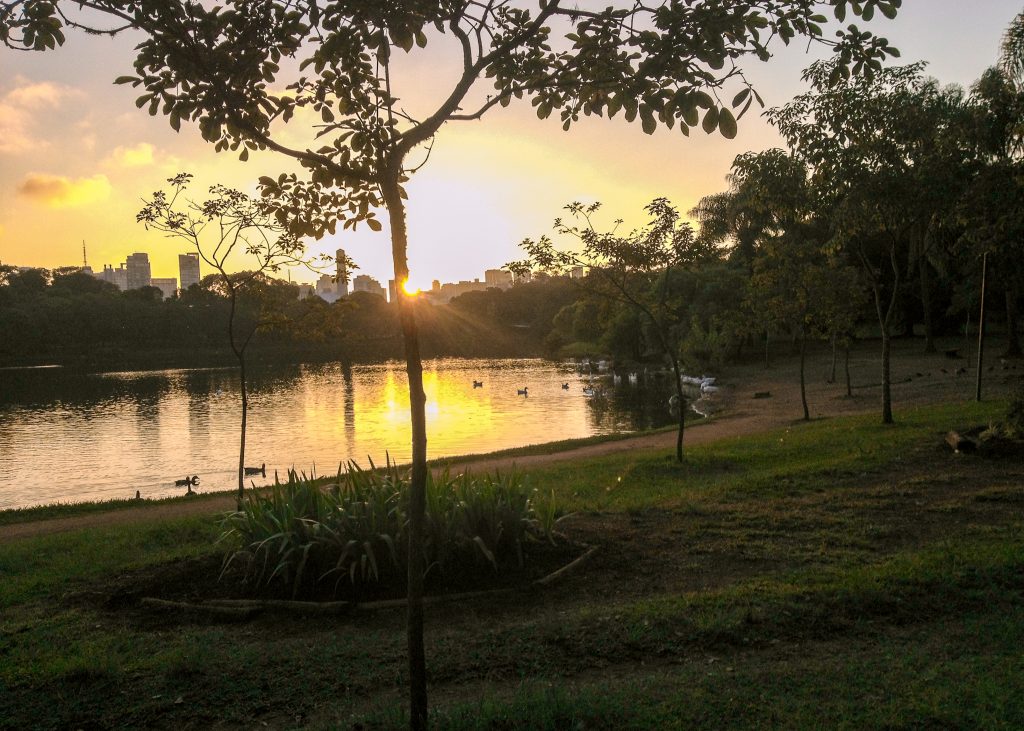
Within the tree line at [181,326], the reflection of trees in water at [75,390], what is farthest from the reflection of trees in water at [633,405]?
the tree line at [181,326]

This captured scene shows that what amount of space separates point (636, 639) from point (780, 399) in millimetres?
26406

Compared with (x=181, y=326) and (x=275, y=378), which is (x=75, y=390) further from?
(x=181, y=326)

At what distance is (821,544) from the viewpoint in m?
7.69

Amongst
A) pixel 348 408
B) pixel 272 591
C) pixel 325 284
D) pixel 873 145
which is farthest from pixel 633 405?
pixel 272 591

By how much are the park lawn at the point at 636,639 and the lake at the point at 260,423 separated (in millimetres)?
6867

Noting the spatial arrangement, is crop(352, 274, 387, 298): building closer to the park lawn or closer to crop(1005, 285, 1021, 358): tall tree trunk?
the park lawn

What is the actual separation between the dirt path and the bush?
169cm

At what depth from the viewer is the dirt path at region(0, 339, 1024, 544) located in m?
13.7

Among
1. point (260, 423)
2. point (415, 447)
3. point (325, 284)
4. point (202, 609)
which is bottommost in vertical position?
point (260, 423)

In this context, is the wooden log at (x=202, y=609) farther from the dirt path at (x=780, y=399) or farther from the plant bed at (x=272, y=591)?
the dirt path at (x=780, y=399)

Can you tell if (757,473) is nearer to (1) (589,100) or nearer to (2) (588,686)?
(2) (588,686)

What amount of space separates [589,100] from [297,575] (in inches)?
181

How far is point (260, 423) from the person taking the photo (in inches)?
1294

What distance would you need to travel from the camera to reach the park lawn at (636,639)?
4.35 m
